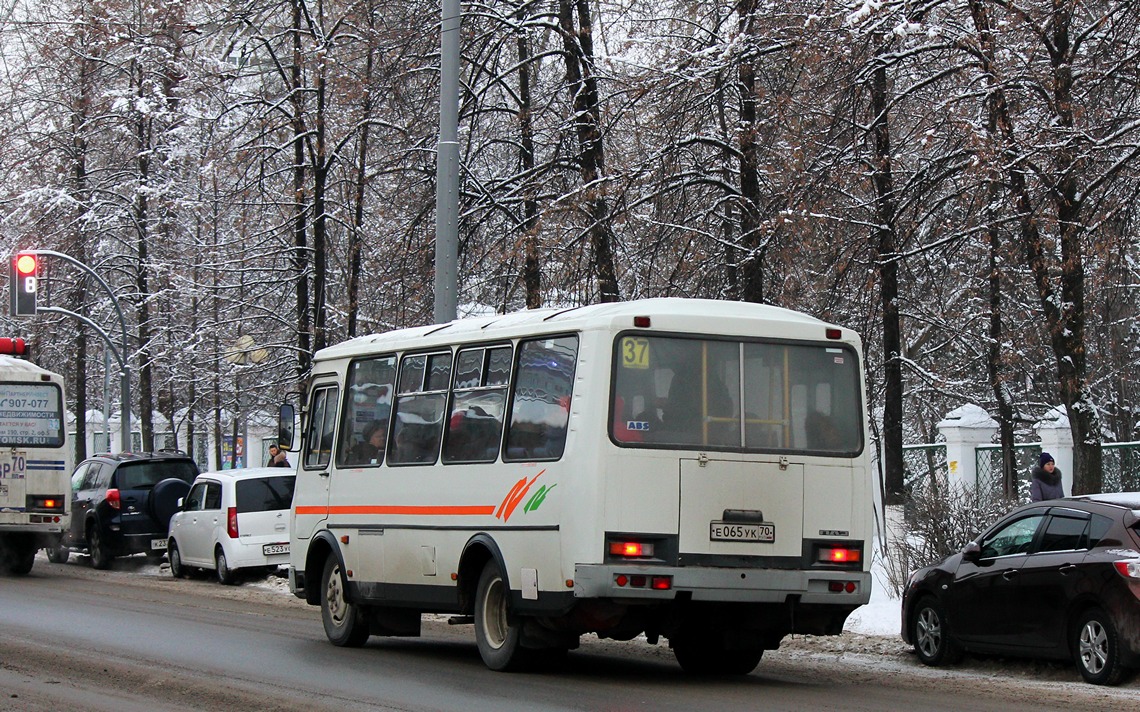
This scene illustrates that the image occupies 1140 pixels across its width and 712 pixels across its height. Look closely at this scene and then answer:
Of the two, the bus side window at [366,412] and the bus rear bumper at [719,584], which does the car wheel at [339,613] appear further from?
the bus rear bumper at [719,584]

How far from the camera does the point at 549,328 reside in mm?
12203

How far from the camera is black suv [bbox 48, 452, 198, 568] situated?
91.5 ft

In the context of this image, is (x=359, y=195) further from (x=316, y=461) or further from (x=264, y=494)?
(x=316, y=461)

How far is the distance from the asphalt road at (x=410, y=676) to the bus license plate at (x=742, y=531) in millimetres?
1078

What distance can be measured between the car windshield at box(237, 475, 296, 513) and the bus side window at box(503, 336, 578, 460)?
39.2 feet

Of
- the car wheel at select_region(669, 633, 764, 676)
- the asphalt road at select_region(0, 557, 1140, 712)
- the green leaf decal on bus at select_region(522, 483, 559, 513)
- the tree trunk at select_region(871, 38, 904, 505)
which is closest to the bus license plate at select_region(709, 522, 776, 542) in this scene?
the asphalt road at select_region(0, 557, 1140, 712)

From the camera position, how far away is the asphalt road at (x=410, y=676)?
423 inches

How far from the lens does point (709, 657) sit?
12992 mm

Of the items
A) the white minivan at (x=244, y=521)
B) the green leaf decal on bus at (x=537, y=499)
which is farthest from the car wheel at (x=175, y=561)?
the green leaf decal on bus at (x=537, y=499)

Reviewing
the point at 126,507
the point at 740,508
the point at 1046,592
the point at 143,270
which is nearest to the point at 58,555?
the point at 126,507

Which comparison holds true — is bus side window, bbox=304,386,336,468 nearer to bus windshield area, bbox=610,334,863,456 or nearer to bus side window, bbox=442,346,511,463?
bus side window, bbox=442,346,511,463

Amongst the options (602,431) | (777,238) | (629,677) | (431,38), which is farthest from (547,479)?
(431,38)

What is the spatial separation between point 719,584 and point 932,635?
361 centimetres

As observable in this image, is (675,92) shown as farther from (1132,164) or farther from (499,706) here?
(499,706)
